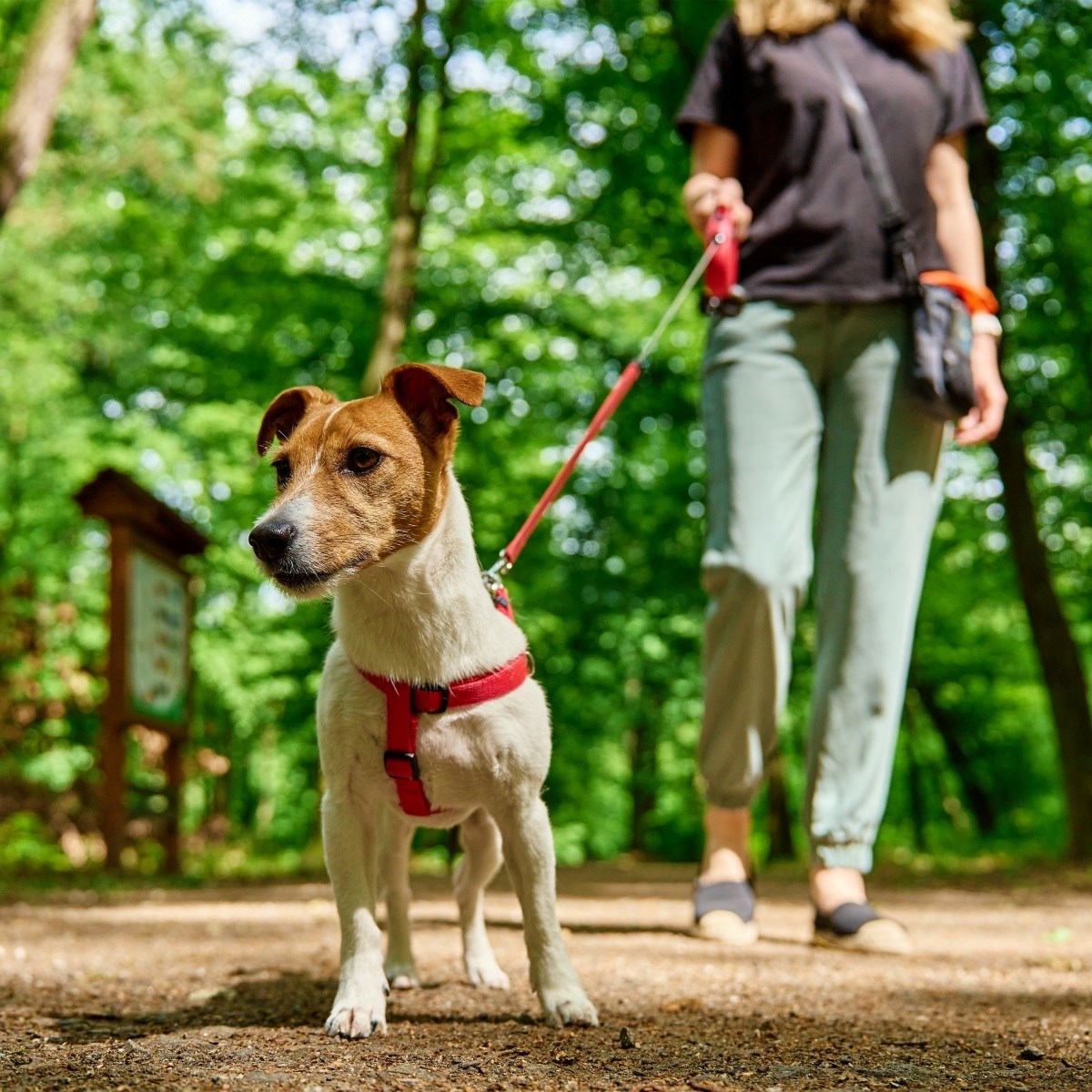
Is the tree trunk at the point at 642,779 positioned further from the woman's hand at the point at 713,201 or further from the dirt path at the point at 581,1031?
the woman's hand at the point at 713,201

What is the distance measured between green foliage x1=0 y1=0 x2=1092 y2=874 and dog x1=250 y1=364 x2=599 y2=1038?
331 inches

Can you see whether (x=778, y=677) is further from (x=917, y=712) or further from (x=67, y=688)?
(x=917, y=712)

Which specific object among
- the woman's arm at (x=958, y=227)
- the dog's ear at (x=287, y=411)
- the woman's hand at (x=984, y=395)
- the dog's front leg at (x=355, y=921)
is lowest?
the dog's front leg at (x=355, y=921)

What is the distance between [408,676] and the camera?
2.78m

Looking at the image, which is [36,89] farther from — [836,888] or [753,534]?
[836,888]

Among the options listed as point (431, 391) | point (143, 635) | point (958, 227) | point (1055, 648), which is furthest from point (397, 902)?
point (1055, 648)

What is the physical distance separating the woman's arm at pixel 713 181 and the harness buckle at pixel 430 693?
2.17 m

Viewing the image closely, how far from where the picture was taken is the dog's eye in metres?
2.77

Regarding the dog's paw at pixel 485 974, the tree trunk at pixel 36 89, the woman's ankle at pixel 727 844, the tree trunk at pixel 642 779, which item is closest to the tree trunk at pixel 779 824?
the tree trunk at pixel 642 779

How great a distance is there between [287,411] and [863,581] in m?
1.98

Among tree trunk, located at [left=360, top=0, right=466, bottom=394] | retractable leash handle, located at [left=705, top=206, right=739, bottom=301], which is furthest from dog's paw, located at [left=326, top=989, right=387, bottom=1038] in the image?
tree trunk, located at [left=360, top=0, right=466, bottom=394]

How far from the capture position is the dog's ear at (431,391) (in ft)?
9.30

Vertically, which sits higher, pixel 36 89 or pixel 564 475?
pixel 36 89

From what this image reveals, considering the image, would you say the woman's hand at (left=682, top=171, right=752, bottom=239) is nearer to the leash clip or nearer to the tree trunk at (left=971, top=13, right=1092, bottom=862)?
the leash clip
